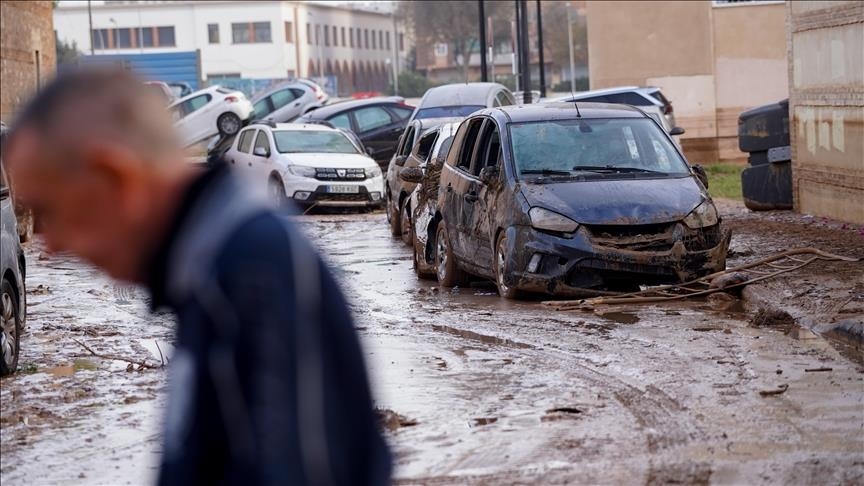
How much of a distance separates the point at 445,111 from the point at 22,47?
48.9 ft

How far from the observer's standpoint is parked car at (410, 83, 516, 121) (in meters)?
25.0

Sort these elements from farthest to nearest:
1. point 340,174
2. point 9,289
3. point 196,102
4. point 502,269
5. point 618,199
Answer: point 196,102 → point 340,174 → point 502,269 → point 618,199 → point 9,289

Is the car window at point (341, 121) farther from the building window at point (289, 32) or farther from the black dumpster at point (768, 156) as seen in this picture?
the building window at point (289, 32)

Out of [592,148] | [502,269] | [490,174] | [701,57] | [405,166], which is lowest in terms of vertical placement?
[502,269]

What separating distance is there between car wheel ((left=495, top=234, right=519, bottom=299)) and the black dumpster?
28.7 ft

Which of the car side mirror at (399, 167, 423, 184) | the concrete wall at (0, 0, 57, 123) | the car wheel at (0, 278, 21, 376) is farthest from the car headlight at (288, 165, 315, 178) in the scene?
the car wheel at (0, 278, 21, 376)

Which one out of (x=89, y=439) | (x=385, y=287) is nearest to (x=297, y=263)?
(x=89, y=439)

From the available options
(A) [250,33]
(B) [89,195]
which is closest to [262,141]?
(B) [89,195]

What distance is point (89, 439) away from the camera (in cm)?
770

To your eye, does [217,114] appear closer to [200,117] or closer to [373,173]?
[200,117]

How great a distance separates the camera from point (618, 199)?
12.2 metres

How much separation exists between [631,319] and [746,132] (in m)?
10.7

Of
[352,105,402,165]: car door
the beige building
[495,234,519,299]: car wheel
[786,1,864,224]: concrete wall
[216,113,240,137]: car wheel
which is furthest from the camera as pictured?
[216,113,240,137]: car wheel

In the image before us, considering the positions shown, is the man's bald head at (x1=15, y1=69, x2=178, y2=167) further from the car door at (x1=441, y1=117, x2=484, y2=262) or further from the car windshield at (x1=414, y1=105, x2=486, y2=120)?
the car windshield at (x1=414, y1=105, x2=486, y2=120)
